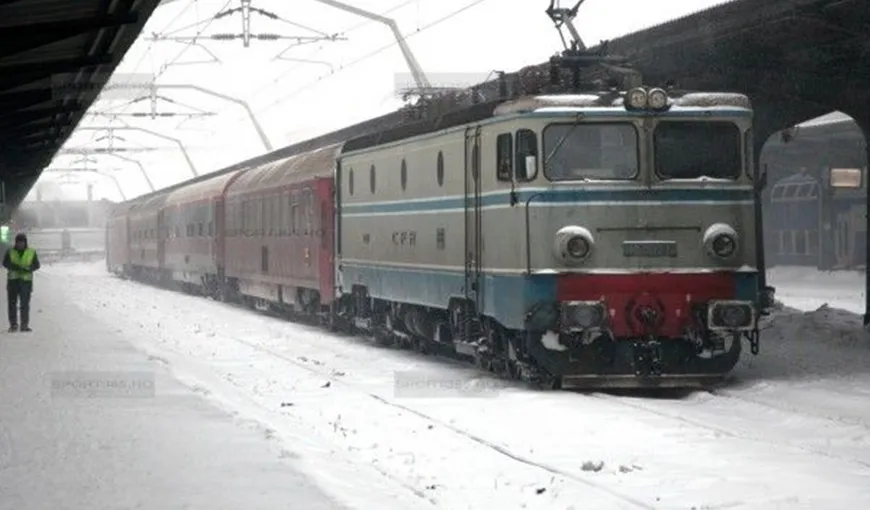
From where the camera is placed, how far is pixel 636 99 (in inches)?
607

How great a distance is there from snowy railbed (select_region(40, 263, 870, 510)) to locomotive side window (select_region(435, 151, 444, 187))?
2.38 metres

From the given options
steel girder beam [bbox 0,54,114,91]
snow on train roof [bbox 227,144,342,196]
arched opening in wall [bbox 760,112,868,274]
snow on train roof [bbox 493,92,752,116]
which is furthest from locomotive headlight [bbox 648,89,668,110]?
arched opening in wall [bbox 760,112,868,274]

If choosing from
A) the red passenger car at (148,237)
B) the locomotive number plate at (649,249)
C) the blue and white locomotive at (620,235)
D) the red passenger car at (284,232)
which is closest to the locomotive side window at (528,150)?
the blue and white locomotive at (620,235)

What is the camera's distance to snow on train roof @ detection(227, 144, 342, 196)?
25.0 metres

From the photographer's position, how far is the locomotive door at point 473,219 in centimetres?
1639

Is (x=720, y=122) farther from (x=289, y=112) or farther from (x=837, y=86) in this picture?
(x=289, y=112)

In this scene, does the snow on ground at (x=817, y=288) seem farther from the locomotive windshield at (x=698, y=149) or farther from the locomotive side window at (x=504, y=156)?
the locomotive side window at (x=504, y=156)

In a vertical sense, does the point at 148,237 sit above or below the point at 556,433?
above

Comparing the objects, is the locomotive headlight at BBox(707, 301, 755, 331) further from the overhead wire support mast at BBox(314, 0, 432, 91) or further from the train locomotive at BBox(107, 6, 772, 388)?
the overhead wire support mast at BBox(314, 0, 432, 91)

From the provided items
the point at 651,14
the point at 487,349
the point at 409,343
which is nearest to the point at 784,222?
the point at 651,14

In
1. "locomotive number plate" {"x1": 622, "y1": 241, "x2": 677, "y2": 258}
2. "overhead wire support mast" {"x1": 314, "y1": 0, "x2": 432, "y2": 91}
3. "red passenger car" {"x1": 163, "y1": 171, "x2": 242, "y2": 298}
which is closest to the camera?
"locomotive number plate" {"x1": 622, "y1": 241, "x2": 677, "y2": 258}

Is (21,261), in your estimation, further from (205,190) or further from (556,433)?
(556,433)

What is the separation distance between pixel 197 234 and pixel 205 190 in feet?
4.31

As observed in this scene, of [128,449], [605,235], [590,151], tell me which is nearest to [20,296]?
[590,151]
